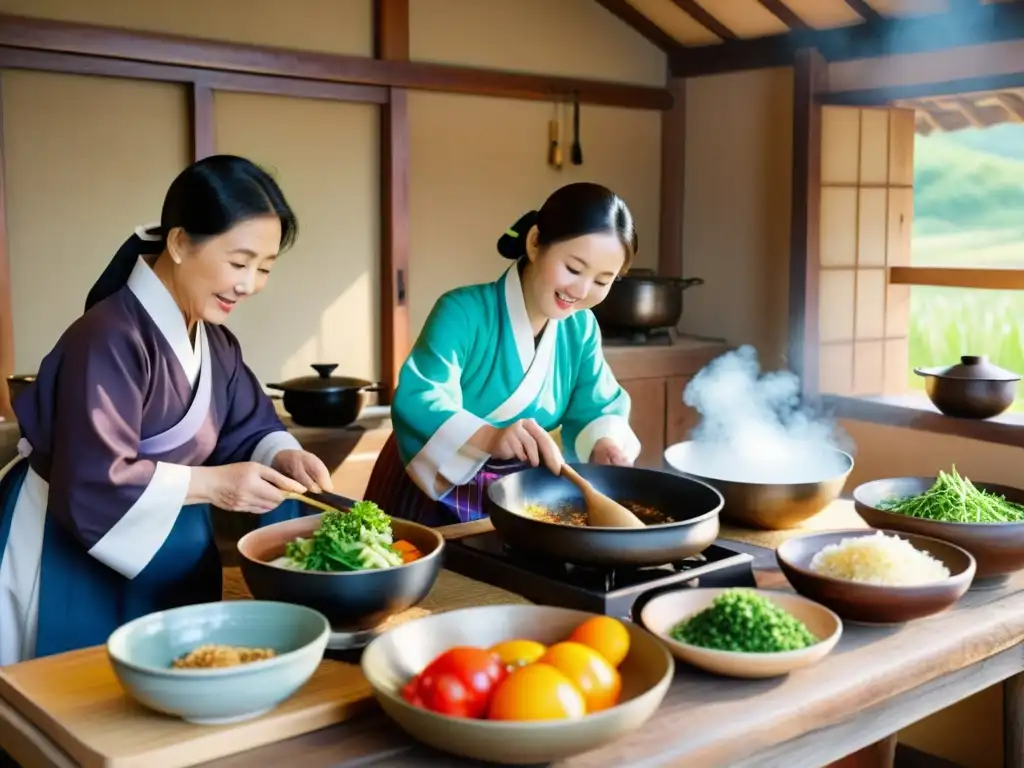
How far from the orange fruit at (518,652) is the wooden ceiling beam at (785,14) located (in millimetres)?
4012

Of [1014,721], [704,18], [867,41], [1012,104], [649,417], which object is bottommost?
[1014,721]

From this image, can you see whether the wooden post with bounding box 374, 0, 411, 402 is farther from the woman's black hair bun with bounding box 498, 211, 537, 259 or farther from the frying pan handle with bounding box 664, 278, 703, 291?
the woman's black hair bun with bounding box 498, 211, 537, 259

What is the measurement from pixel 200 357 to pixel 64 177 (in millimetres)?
2182

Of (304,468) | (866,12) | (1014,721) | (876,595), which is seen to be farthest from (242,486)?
(866,12)

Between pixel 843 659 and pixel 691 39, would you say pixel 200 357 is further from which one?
pixel 691 39

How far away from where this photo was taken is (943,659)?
5.85 ft

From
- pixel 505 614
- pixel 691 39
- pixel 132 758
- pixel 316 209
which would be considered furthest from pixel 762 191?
pixel 132 758

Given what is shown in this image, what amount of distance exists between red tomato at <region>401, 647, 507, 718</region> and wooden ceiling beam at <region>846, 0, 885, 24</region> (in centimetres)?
396

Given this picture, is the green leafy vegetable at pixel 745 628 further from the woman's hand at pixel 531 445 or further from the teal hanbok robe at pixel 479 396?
the teal hanbok robe at pixel 479 396

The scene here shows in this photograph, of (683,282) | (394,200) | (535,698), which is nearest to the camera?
(535,698)

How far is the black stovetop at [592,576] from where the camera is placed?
180 centimetres

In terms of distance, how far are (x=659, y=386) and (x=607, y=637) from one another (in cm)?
390

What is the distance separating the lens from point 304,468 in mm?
2303

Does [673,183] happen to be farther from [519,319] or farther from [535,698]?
[535,698]
